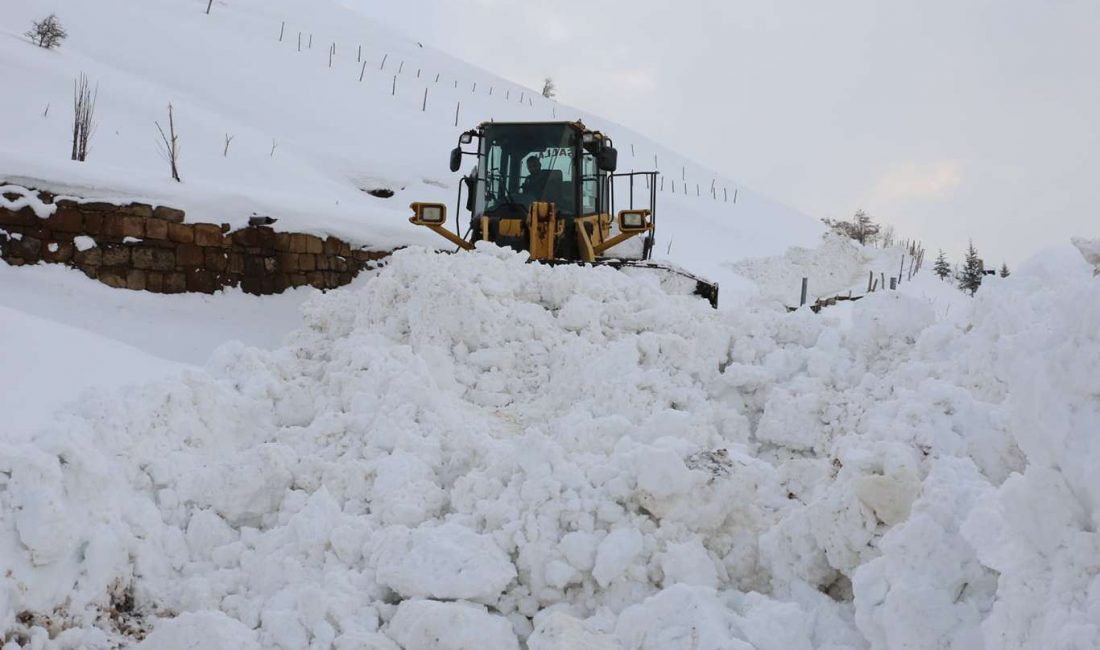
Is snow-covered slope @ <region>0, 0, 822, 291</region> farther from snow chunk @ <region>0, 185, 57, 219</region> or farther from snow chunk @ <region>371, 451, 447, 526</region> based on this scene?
snow chunk @ <region>371, 451, 447, 526</region>

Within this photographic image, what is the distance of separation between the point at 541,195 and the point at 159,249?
3.47m

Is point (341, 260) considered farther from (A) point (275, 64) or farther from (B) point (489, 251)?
(A) point (275, 64)

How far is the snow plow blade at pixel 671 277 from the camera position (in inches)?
276

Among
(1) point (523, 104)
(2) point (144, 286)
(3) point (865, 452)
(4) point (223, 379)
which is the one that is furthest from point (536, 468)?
(1) point (523, 104)

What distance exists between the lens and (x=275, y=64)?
23.4 metres

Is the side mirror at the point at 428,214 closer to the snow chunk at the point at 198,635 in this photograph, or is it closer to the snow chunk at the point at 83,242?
the snow chunk at the point at 83,242

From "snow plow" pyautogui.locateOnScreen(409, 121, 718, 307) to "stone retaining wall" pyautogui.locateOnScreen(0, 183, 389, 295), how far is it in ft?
3.74

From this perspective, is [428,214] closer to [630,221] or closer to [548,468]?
[630,221]

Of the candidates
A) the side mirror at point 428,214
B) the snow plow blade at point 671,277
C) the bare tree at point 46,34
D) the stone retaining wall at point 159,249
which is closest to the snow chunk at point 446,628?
the snow plow blade at point 671,277

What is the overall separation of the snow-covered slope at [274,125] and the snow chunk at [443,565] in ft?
16.4

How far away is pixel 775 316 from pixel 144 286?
4.90m

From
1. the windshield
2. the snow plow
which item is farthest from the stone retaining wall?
the windshield

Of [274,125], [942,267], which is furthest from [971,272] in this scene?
[274,125]

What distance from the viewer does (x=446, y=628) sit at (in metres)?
2.89
